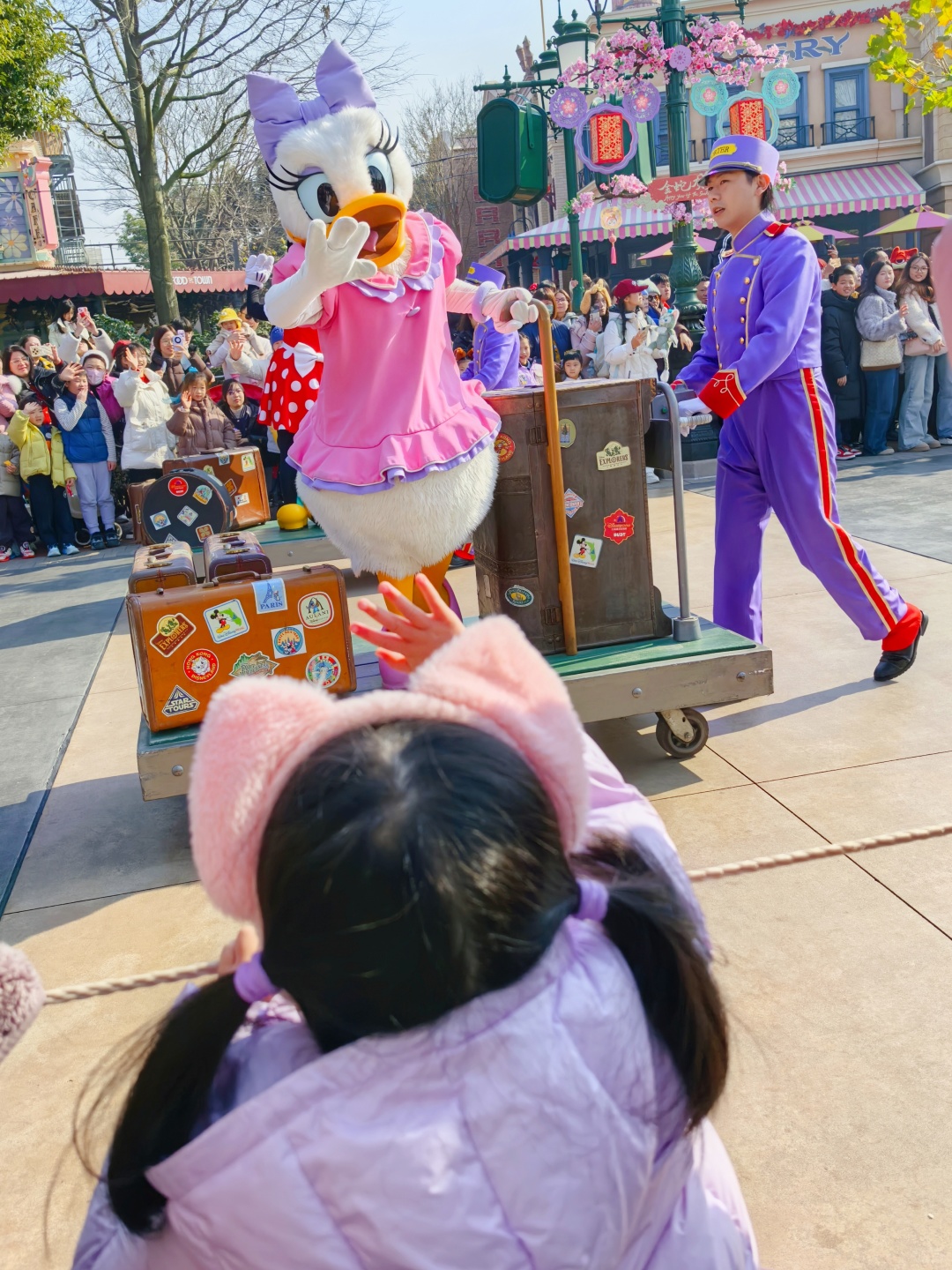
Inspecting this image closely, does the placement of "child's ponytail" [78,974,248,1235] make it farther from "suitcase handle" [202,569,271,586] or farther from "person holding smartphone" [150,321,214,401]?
"person holding smartphone" [150,321,214,401]

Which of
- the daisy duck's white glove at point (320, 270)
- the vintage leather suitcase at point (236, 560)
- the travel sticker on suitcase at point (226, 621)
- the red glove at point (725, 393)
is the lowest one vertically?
the travel sticker on suitcase at point (226, 621)

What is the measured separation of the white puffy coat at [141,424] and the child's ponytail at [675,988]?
8.71 meters

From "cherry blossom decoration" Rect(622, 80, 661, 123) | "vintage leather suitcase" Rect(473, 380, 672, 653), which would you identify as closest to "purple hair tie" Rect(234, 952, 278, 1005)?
"vintage leather suitcase" Rect(473, 380, 672, 653)

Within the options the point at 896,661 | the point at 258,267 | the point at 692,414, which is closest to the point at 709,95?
the point at 258,267

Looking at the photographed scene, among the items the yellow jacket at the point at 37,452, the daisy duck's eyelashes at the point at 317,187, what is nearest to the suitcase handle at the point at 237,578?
the daisy duck's eyelashes at the point at 317,187

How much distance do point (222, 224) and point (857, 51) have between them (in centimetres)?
1966

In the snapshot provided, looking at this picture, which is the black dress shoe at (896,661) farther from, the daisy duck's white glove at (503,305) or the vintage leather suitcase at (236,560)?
the vintage leather suitcase at (236,560)

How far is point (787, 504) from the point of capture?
4.06 metres

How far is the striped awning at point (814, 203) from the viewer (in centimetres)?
2592

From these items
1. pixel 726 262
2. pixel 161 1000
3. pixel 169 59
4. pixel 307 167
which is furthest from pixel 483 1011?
pixel 169 59

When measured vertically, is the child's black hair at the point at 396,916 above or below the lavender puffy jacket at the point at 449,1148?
above

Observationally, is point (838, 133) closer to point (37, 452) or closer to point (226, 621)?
point (37, 452)

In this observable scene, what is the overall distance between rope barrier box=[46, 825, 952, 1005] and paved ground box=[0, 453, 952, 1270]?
0.73 feet

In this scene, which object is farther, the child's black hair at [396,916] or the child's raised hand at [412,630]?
the child's raised hand at [412,630]
